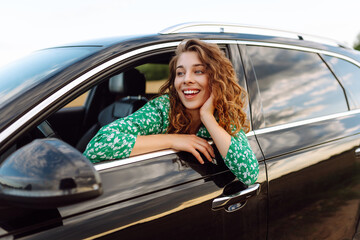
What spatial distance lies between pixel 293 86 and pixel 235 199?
0.95 m

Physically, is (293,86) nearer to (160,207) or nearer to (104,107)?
(160,207)

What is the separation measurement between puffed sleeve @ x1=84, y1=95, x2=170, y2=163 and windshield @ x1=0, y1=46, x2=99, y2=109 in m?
0.34

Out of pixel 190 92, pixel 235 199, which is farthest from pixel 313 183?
pixel 190 92

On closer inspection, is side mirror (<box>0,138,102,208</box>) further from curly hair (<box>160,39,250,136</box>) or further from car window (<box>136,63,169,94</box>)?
car window (<box>136,63,169,94</box>)

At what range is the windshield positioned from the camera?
4.32 ft

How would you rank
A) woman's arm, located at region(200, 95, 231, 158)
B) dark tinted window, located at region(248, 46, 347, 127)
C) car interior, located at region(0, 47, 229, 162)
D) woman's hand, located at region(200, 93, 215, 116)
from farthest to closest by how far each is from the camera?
car interior, located at region(0, 47, 229, 162) → dark tinted window, located at region(248, 46, 347, 127) → woman's hand, located at region(200, 93, 215, 116) → woman's arm, located at region(200, 95, 231, 158)

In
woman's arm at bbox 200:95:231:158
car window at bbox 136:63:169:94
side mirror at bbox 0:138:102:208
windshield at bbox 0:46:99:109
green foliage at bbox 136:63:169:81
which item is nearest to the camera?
side mirror at bbox 0:138:102:208

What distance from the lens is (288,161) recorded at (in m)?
1.76

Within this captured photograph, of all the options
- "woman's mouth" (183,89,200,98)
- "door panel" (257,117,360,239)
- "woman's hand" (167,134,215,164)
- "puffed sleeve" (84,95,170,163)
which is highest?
"woman's mouth" (183,89,200,98)

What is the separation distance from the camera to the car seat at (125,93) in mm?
2863

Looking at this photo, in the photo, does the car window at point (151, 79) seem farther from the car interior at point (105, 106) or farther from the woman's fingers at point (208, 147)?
the woman's fingers at point (208, 147)

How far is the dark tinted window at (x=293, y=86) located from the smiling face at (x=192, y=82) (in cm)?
36

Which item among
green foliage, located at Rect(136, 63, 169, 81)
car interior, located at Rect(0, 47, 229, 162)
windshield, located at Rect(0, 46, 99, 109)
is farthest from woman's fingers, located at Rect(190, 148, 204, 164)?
green foliage, located at Rect(136, 63, 169, 81)

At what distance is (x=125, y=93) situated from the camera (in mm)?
3078
